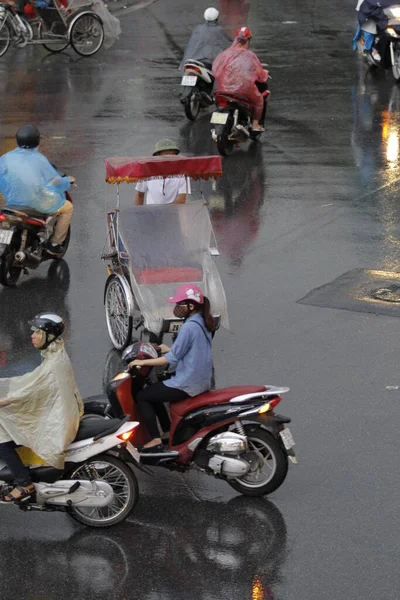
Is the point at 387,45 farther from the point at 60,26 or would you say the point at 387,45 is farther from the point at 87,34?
the point at 60,26

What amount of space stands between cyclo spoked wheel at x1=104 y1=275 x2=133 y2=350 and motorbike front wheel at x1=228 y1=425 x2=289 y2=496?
285cm

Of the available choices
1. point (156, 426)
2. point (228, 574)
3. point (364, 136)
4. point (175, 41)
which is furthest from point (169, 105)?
point (228, 574)

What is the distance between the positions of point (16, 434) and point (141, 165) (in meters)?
3.85

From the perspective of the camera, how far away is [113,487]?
7160 mm

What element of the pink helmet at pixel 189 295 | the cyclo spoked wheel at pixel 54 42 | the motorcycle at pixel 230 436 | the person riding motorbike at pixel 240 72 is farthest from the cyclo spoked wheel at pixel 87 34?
the motorcycle at pixel 230 436

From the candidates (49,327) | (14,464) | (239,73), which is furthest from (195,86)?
(14,464)

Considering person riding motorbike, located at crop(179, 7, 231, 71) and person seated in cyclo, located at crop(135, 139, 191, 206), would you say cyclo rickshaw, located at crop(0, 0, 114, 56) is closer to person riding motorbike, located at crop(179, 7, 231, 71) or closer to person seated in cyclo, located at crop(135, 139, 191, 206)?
person riding motorbike, located at crop(179, 7, 231, 71)

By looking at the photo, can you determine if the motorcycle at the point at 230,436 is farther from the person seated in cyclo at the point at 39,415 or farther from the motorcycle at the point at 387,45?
the motorcycle at the point at 387,45

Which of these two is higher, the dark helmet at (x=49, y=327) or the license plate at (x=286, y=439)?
the dark helmet at (x=49, y=327)

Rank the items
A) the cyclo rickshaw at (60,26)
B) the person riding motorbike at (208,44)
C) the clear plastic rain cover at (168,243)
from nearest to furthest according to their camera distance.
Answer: the clear plastic rain cover at (168,243) < the person riding motorbike at (208,44) < the cyclo rickshaw at (60,26)

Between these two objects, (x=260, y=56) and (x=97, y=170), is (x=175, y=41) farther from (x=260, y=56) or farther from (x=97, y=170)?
(x=97, y=170)

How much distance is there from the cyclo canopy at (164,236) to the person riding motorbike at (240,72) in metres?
7.16

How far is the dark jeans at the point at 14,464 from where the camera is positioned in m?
7.00

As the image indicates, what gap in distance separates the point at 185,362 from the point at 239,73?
34.3ft
